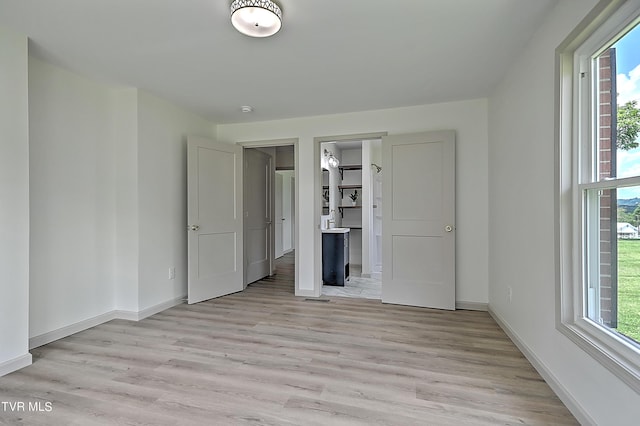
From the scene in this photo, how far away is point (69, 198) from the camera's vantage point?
284cm

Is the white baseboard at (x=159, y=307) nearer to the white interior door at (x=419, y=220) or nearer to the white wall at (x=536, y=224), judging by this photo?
the white interior door at (x=419, y=220)

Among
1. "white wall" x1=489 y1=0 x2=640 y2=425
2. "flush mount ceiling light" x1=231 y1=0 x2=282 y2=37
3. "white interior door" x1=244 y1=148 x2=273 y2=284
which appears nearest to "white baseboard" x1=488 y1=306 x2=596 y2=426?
"white wall" x1=489 y1=0 x2=640 y2=425

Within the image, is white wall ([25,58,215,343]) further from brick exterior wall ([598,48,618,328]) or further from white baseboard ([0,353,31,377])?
brick exterior wall ([598,48,618,328])

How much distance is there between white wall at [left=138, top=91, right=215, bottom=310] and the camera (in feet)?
10.7

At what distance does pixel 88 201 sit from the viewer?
3.02 meters

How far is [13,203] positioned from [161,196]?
4.57 feet

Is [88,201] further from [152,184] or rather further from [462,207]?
[462,207]

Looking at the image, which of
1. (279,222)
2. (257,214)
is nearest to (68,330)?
(257,214)

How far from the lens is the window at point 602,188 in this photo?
4.42 feet

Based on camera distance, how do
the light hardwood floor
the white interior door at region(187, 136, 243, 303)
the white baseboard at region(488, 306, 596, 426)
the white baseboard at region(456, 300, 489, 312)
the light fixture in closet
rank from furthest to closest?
the light fixture in closet → the white interior door at region(187, 136, 243, 303) → the white baseboard at region(456, 300, 489, 312) → the light hardwood floor → the white baseboard at region(488, 306, 596, 426)

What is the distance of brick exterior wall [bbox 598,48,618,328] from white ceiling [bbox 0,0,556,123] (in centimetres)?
69

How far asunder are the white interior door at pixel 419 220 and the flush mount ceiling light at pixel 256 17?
6.93ft

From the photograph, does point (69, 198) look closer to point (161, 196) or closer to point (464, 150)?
point (161, 196)

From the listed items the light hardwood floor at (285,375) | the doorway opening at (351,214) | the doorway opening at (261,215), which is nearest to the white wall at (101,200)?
the light hardwood floor at (285,375)
